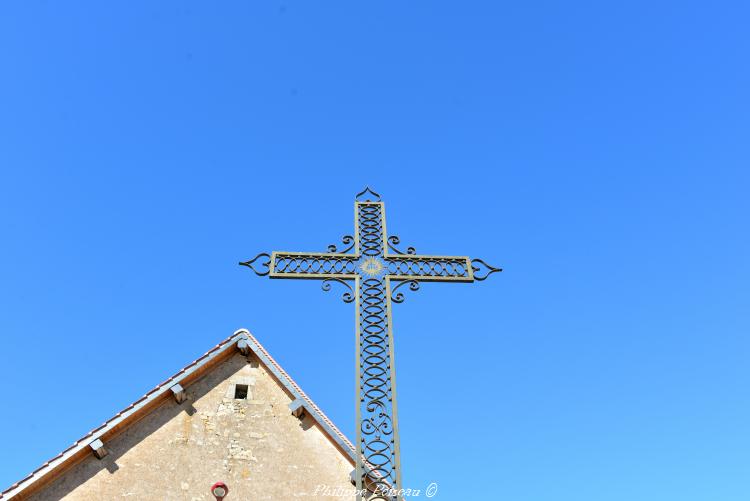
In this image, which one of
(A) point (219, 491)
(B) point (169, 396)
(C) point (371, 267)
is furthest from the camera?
(B) point (169, 396)

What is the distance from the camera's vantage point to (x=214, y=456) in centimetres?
1148

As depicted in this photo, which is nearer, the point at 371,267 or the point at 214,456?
the point at 371,267

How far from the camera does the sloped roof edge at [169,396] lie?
10.7 meters

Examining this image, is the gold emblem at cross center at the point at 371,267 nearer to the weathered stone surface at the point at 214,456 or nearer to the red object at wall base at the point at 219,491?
the weathered stone surface at the point at 214,456

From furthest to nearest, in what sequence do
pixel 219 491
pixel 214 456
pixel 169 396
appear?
pixel 169 396 < pixel 214 456 < pixel 219 491

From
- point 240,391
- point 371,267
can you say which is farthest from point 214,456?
point 371,267

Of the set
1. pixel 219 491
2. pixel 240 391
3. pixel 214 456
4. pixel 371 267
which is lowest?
pixel 371 267

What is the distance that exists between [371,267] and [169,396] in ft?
20.5

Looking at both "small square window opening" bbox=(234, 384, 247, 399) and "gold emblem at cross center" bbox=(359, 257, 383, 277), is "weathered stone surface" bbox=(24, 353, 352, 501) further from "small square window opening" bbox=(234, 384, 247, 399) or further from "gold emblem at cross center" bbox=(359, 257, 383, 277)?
"gold emblem at cross center" bbox=(359, 257, 383, 277)

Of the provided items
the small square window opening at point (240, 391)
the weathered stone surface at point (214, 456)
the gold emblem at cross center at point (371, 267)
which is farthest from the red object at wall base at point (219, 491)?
the gold emblem at cross center at point (371, 267)

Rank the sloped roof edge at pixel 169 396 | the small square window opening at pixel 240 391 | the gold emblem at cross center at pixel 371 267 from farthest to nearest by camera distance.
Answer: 1. the small square window opening at pixel 240 391
2. the sloped roof edge at pixel 169 396
3. the gold emblem at cross center at pixel 371 267

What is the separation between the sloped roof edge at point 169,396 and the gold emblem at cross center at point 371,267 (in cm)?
485

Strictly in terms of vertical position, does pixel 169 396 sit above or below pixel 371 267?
above

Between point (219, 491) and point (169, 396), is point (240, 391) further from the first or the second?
point (219, 491)
